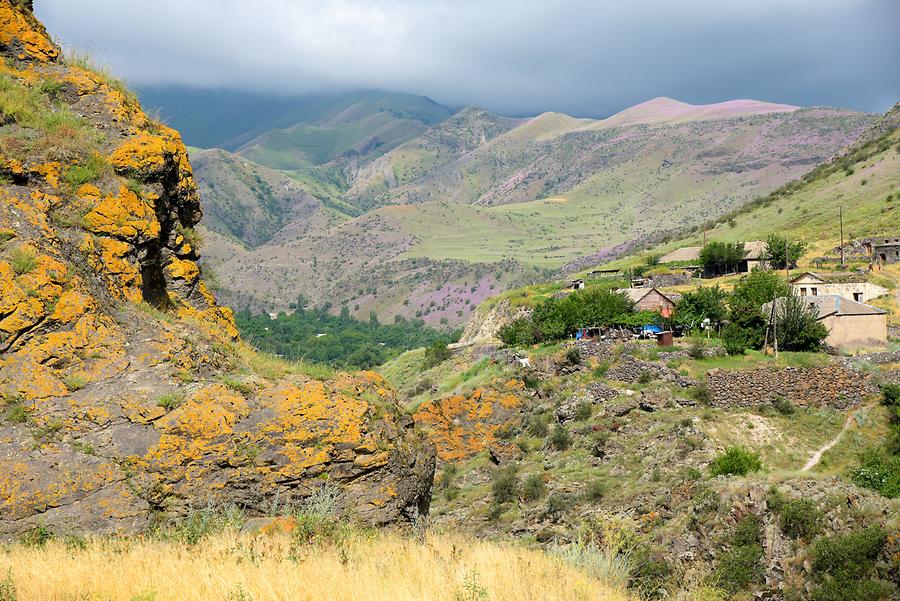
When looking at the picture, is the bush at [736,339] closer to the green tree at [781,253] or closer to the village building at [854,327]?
the village building at [854,327]

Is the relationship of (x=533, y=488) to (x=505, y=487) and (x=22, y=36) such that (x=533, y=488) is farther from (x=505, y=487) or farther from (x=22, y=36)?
(x=22, y=36)

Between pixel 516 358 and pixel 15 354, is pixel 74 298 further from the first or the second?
pixel 516 358

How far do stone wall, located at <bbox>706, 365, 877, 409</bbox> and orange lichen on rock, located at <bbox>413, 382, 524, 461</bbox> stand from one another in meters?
11.4

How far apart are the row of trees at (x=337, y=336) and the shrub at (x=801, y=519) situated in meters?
81.7

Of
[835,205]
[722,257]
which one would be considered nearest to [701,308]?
[722,257]

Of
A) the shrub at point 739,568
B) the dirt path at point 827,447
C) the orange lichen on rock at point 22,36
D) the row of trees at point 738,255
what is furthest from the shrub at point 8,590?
the row of trees at point 738,255

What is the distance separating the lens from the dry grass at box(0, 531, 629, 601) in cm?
637

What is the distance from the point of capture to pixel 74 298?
8.67 m

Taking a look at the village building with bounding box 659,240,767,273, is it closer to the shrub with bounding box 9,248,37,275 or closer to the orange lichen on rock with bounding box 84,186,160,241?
the orange lichen on rock with bounding box 84,186,160,241

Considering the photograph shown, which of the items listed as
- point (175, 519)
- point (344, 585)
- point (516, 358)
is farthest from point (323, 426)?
point (516, 358)

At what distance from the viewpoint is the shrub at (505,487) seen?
1246 inches

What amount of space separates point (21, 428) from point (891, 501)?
718 inches

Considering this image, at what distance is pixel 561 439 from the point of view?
3606 centimetres

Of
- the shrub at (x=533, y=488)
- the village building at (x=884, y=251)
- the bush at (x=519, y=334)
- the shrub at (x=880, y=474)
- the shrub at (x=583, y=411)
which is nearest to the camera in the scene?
the shrub at (x=880, y=474)
